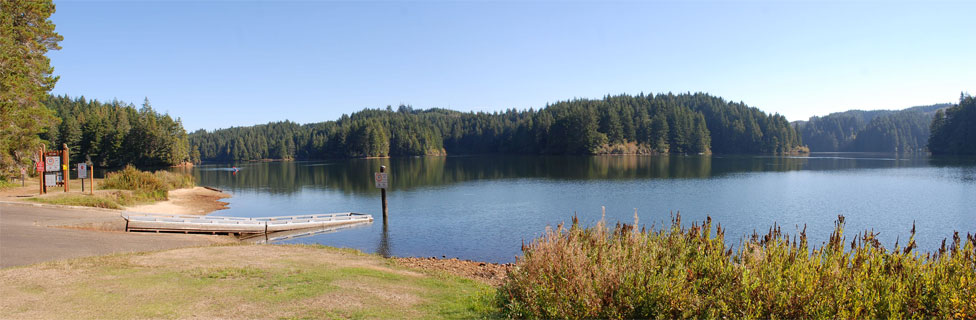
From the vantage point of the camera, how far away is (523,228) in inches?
1127

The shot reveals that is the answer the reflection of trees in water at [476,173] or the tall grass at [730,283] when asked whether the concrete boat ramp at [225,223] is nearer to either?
the tall grass at [730,283]

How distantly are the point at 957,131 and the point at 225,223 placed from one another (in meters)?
162

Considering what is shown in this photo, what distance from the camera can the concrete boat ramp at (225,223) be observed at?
22.4 meters

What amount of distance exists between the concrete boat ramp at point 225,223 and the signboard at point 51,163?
1308 cm

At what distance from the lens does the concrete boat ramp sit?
22.4m

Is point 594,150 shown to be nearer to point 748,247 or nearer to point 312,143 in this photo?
point 312,143

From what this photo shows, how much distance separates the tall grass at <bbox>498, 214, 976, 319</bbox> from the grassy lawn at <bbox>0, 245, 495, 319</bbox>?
5.20ft

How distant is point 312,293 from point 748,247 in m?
8.16

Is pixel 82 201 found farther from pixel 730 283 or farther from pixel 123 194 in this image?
pixel 730 283

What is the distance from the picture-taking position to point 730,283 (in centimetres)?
692

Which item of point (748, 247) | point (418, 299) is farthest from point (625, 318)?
point (418, 299)

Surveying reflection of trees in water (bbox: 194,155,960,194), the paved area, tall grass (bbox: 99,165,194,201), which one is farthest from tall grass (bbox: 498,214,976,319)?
reflection of trees in water (bbox: 194,155,960,194)

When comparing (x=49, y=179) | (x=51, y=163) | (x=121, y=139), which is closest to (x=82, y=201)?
(x=51, y=163)

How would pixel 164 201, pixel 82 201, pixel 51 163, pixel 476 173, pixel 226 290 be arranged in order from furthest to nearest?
pixel 476 173, pixel 164 201, pixel 51 163, pixel 82 201, pixel 226 290
